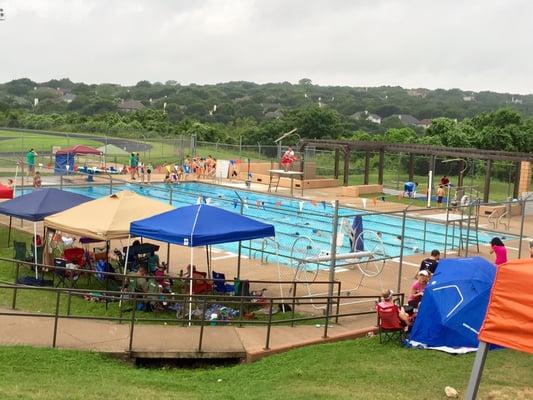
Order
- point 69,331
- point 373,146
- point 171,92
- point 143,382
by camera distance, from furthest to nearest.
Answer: point 171,92 < point 373,146 < point 69,331 < point 143,382

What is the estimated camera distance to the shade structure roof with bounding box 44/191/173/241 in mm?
13359

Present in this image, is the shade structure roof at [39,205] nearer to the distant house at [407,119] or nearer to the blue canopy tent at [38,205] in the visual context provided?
the blue canopy tent at [38,205]

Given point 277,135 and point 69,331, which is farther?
point 277,135

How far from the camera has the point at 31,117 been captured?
267 feet

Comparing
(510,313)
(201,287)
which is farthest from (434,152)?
(510,313)

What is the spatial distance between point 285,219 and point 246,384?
19.4 metres

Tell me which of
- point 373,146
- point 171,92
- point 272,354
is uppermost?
point 171,92

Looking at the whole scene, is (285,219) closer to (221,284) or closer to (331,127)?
(221,284)

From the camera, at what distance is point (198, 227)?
12398 mm

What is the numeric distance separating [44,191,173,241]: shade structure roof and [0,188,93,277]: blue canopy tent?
0.76 m

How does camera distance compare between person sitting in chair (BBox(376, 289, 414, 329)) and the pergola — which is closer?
person sitting in chair (BBox(376, 289, 414, 329))

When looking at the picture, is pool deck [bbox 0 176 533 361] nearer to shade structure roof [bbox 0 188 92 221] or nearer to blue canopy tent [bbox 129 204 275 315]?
blue canopy tent [bbox 129 204 275 315]

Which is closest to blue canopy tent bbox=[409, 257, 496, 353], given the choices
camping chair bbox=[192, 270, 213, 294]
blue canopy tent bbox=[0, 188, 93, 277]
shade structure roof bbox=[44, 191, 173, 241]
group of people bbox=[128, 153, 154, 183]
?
camping chair bbox=[192, 270, 213, 294]

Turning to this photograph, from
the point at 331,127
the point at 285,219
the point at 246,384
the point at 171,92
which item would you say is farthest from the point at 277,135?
the point at 171,92
